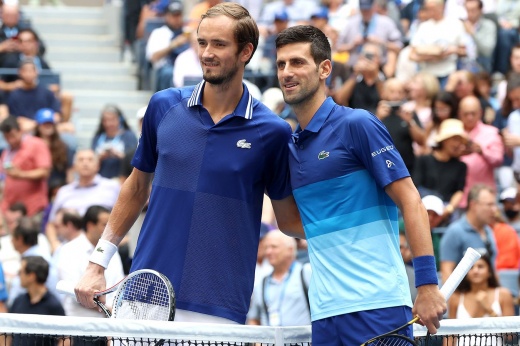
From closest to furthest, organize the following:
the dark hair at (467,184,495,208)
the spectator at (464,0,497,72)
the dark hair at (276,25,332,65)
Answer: the dark hair at (276,25,332,65) < the dark hair at (467,184,495,208) < the spectator at (464,0,497,72)

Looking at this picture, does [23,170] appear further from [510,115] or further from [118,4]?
[118,4]

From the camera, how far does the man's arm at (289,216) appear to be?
5527 millimetres

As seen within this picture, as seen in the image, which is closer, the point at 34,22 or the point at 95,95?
the point at 95,95

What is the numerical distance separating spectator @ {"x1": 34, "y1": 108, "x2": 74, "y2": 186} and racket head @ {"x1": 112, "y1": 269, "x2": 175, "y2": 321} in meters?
7.73

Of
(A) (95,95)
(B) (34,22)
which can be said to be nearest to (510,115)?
(A) (95,95)

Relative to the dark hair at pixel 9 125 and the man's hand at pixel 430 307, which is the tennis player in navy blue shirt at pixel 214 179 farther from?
the dark hair at pixel 9 125

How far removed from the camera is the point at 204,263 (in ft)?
17.3

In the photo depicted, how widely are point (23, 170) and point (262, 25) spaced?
15.8 ft

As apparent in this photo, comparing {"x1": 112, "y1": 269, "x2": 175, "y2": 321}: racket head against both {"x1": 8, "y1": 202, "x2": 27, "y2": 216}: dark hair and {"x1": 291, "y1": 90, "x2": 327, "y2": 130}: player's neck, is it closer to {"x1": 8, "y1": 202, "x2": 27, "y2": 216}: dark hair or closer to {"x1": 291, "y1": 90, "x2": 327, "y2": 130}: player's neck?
{"x1": 291, "y1": 90, "x2": 327, "y2": 130}: player's neck

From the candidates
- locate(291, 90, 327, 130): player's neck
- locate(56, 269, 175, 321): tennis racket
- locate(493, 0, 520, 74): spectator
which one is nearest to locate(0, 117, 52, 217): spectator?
locate(493, 0, 520, 74): spectator

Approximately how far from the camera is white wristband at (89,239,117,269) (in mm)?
5535

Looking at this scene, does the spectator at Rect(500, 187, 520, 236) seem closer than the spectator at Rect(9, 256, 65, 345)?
No

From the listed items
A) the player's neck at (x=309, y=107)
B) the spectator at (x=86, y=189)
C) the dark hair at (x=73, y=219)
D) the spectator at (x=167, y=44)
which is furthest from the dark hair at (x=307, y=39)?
the spectator at (x=167, y=44)

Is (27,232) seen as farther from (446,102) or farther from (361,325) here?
Result: (361,325)
